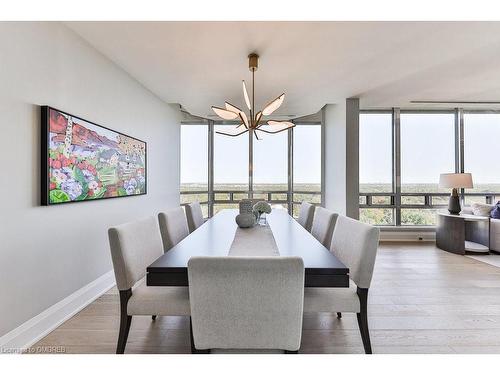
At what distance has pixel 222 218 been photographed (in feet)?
9.82

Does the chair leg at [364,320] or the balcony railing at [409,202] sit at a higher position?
the balcony railing at [409,202]

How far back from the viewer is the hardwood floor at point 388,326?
1.84 m

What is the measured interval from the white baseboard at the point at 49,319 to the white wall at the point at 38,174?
0.05 metres

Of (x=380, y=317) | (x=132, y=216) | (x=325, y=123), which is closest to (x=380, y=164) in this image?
(x=325, y=123)

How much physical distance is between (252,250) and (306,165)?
4064mm

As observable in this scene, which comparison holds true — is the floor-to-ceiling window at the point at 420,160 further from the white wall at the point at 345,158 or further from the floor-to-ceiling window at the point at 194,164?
the floor-to-ceiling window at the point at 194,164

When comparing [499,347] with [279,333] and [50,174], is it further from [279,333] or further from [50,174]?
[50,174]

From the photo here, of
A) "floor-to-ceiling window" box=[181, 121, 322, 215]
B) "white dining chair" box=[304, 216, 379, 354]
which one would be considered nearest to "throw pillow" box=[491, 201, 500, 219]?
"floor-to-ceiling window" box=[181, 121, 322, 215]

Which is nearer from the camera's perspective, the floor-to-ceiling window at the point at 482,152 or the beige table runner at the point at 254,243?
the beige table runner at the point at 254,243

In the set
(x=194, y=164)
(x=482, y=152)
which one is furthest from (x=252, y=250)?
(x=482, y=152)

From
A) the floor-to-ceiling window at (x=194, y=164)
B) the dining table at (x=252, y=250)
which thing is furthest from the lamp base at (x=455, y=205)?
the floor-to-ceiling window at (x=194, y=164)

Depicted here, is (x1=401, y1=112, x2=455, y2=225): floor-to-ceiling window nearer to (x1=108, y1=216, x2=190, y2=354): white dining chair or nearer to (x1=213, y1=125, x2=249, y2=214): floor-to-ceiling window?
(x1=213, y1=125, x2=249, y2=214): floor-to-ceiling window

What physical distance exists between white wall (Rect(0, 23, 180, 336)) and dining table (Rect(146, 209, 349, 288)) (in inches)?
40.7
